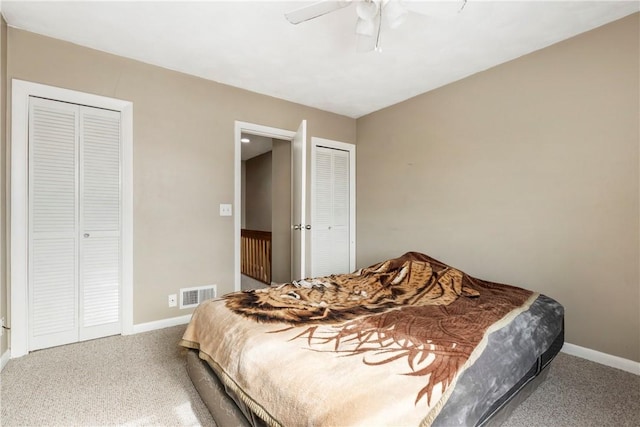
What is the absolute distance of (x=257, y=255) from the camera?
17.1 ft

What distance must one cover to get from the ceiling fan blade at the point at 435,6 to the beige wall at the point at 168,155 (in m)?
2.13

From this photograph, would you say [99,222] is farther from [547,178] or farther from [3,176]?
[547,178]

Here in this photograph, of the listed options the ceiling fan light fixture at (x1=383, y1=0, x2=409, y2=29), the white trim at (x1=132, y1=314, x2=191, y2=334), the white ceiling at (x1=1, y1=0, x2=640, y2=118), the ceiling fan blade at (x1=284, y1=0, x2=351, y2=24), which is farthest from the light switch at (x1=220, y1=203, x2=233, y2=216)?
the ceiling fan light fixture at (x1=383, y1=0, x2=409, y2=29)

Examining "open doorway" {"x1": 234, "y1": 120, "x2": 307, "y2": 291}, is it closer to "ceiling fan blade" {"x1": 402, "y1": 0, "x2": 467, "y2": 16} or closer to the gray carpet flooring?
the gray carpet flooring

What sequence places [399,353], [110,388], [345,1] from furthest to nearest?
[110,388], [345,1], [399,353]

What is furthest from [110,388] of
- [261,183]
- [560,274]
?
[261,183]

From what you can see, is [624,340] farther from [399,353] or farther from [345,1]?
[345,1]

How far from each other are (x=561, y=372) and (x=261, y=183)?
5292 mm

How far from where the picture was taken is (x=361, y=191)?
429 centimetres

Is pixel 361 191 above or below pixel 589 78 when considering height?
below

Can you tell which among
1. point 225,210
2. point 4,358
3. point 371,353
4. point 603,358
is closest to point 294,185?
point 225,210

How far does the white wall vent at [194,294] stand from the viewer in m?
3.02

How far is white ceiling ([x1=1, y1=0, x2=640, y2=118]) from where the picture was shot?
208 cm

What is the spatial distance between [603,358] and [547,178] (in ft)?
4.60
